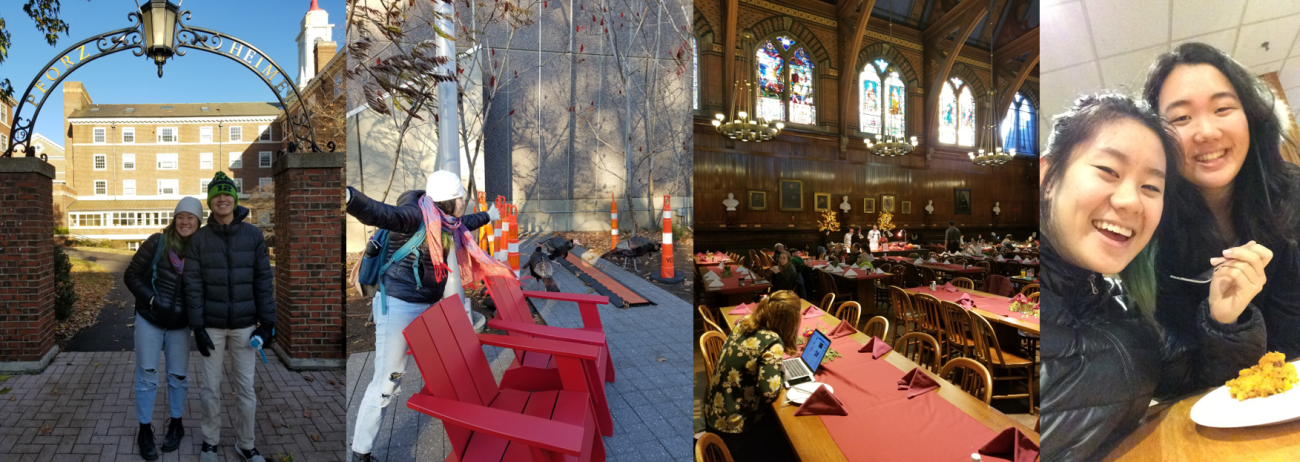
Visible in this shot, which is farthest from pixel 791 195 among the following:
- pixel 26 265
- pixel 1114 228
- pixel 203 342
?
pixel 26 265

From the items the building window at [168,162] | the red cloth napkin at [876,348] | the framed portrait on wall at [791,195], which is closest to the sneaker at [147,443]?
the building window at [168,162]

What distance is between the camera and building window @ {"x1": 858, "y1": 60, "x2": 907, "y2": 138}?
1.67 metres

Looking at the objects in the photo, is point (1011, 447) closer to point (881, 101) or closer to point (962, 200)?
point (962, 200)

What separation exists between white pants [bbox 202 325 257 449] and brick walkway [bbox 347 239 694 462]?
40 cm

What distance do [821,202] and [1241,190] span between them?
1.72m

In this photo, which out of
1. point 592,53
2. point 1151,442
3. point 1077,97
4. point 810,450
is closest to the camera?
point 810,450

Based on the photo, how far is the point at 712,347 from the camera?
253 centimetres

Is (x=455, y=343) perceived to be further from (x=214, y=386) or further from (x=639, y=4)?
(x=639, y=4)

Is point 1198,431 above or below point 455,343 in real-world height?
below

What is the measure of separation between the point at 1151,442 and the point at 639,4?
8.97 ft

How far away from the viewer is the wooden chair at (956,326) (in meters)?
1.89

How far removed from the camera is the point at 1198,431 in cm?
212

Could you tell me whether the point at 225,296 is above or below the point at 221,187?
below

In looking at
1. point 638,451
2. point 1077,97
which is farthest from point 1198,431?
point 638,451
